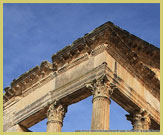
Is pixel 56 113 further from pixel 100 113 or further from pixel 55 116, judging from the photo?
pixel 100 113

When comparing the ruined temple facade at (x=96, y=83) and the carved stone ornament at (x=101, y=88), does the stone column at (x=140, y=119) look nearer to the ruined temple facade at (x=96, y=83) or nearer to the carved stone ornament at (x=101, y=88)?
the ruined temple facade at (x=96, y=83)

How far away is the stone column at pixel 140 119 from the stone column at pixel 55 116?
322 cm

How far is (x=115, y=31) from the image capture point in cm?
2045

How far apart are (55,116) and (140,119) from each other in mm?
3895

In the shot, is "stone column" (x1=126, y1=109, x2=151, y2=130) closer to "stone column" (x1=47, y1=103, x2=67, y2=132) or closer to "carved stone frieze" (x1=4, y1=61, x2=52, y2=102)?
"stone column" (x1=47, y1=103, x2=67, y2=132)

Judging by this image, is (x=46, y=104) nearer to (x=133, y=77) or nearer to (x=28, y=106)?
(x=28, y=106)

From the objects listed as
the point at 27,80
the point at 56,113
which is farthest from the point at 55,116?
the point at 27,80

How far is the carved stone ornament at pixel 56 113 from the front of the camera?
67.6 feet

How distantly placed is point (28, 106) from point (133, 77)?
17.7 ft

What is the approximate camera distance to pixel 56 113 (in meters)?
20.7

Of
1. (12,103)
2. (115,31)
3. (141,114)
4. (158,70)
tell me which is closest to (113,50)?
(115,31)

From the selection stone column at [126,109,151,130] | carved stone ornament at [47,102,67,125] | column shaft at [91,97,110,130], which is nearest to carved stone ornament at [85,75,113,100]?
column shaft at [91,97,110,130]

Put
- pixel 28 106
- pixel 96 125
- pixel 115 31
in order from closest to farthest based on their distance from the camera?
pixel 96 125 < pixel 115 31 < pixel 28 106

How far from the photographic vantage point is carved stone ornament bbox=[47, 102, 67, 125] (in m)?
20.6
